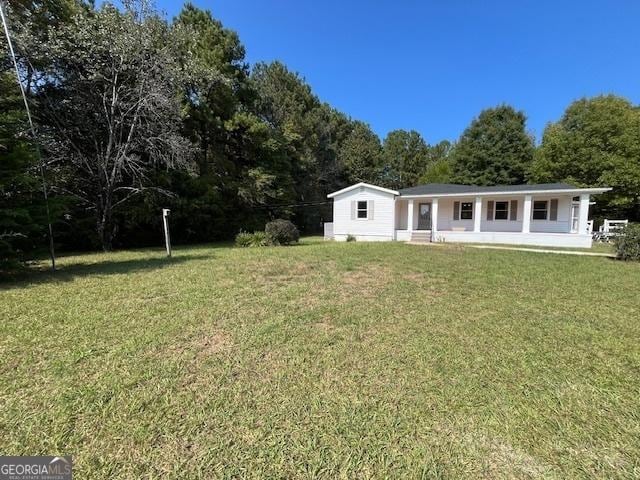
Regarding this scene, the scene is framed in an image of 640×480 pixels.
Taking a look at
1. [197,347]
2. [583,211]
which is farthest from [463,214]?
[197,347]

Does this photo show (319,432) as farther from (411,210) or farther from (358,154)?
(358,154)

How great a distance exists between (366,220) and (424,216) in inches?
144

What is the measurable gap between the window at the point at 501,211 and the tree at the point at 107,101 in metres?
15.8

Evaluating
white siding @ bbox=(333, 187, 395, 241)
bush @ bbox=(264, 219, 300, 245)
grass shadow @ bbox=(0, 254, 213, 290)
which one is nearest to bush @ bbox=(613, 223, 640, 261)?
white siding @ bbox=(333, 187, 395, 241)

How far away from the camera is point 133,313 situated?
4273 millimetres

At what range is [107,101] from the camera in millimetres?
11773

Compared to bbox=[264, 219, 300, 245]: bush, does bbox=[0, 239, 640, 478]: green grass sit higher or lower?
lower

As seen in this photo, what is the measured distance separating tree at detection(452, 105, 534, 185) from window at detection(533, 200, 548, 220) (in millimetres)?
12596

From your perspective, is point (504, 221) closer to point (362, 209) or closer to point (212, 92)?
point (362, 209)

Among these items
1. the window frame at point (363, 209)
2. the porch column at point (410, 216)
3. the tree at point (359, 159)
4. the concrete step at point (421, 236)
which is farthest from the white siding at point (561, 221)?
the tree at point (359, 159)

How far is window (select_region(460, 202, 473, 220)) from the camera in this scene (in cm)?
1709

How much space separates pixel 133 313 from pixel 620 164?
2959 cm

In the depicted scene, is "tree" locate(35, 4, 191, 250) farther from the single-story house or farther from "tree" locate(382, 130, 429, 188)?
"tree" locate(382, 130, 429, 188)

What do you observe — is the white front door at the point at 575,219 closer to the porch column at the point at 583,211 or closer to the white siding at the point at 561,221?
the white siding at the point at 561,221
